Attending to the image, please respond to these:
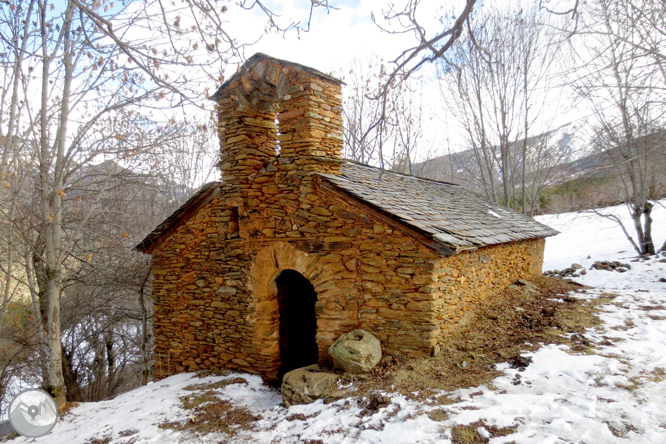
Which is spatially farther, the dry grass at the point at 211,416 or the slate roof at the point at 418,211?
the slate roof at the point at 418,211

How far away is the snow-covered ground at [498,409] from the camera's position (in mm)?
3416

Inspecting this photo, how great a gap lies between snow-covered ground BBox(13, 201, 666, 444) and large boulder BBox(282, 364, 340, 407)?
16cm

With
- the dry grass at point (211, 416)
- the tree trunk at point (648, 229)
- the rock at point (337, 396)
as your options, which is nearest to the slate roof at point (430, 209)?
the rock at point (337, 396)

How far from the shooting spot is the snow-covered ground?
3.42m

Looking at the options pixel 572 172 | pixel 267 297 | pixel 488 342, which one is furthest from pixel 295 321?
pixel 572 172

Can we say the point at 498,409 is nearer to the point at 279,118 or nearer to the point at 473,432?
the point at 473,432

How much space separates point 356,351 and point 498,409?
1871 mm

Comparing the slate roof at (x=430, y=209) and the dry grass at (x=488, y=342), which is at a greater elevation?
the slate roof at (x=430, y=209)

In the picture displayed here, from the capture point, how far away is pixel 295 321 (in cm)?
746

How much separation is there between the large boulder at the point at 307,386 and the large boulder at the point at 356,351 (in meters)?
0.23

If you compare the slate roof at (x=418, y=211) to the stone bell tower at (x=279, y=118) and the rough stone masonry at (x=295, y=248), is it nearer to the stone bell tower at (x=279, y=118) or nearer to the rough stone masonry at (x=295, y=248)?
the rough stone masonry at (x=295, y=248)

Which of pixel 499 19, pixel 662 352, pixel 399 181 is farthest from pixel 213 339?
pixel 499 19

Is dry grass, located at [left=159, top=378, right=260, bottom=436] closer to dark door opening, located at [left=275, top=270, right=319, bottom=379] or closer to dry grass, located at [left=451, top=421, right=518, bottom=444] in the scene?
dark door opening, located at [left=275, top=270, right=319, bottom=379]

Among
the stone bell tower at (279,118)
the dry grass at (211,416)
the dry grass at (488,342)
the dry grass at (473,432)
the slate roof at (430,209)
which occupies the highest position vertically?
the stone bell tower at (279,118)
